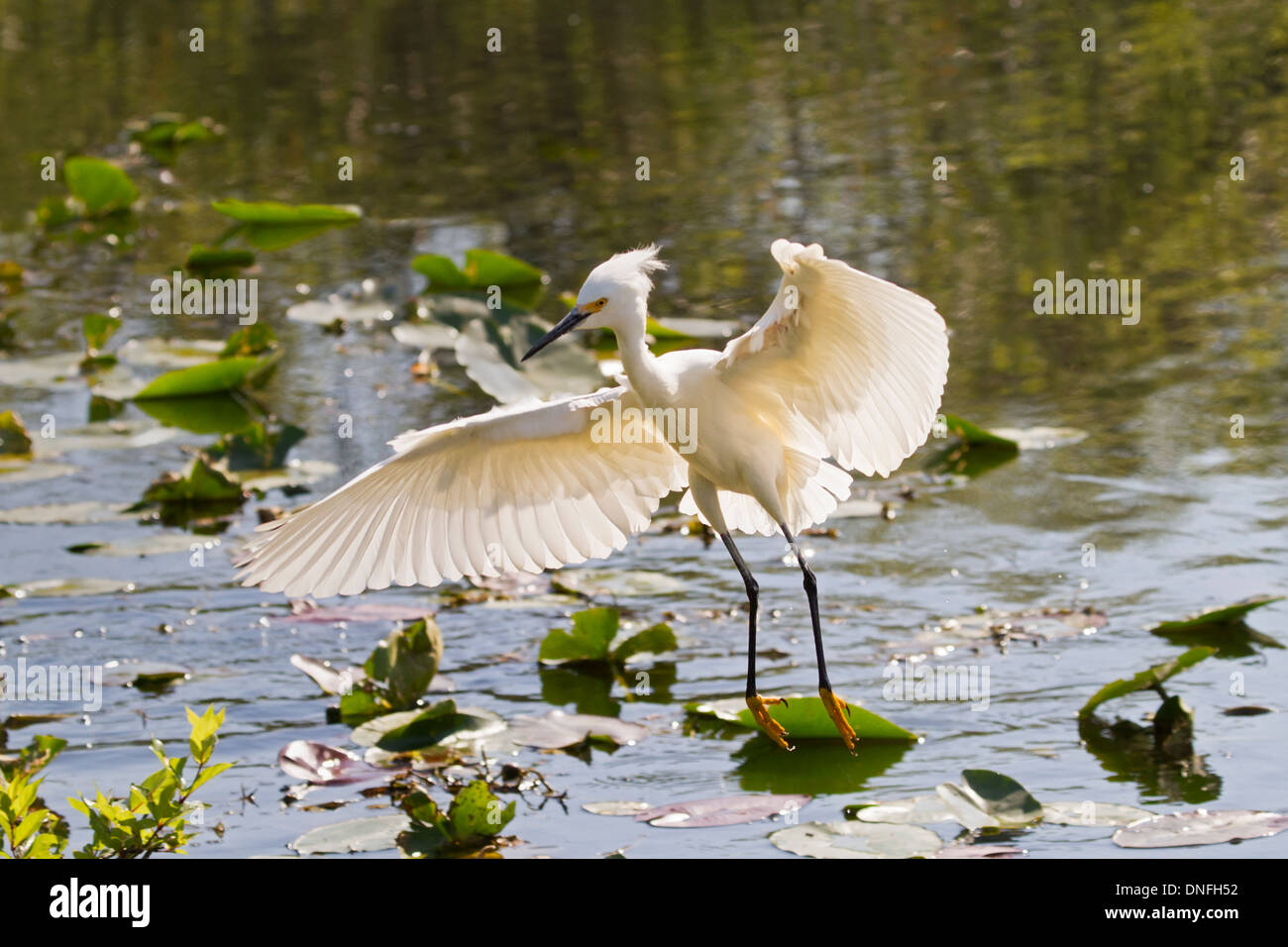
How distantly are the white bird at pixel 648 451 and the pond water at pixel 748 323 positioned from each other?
777 millimetres

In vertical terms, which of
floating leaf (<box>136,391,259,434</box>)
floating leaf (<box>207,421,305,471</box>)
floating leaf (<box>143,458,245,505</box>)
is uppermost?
floating leaf (<box>136,391,259,434</box>)

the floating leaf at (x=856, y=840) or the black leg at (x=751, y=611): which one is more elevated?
the black leg at (x=751, y=611)

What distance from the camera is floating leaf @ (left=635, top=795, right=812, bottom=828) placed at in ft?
15.8

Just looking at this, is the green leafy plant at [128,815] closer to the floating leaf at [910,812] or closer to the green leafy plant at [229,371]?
the floating leaf at [910,812]

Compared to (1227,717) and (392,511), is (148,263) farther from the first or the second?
(1227,717)

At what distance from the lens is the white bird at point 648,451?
4.66 meters

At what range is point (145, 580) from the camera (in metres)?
7.15

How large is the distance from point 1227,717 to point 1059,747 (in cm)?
56

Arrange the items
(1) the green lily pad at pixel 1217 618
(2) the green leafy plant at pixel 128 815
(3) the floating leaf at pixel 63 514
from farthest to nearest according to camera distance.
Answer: (3) the floating leaf at pixel 63 514
(1) the green lily pad at pixel 1217 618
(2) the green leafy plant at pixel 128 815

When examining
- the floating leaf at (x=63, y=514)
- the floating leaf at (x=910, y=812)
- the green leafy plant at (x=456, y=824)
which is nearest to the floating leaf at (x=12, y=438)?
the floating leaf at (x=63, y=514)

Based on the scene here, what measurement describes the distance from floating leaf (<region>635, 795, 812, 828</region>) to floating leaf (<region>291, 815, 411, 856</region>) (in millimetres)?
717

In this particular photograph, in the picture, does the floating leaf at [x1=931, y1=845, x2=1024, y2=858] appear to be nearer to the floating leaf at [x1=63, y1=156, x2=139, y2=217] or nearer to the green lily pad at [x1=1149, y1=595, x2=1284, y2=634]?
the green lily pad at [x1=1149, y1=595, x2=1284, y2=634]

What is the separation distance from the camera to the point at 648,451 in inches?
211
